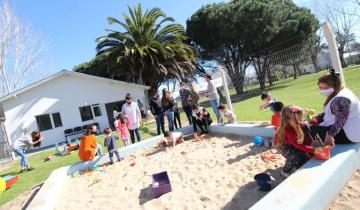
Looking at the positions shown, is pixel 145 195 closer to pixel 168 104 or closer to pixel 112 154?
pixel 112 154

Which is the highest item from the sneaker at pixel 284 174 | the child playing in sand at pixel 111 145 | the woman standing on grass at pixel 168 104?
the woman standing on grass at pixel 168 104

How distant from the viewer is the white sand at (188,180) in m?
4.12

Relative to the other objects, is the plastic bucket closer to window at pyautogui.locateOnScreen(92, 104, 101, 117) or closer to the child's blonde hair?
the child's blonde hair

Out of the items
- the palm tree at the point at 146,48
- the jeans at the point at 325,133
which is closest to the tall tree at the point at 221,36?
the palm tree at the point at 146,48

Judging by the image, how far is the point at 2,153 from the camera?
1354cm

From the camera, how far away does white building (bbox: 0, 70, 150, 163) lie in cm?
1894

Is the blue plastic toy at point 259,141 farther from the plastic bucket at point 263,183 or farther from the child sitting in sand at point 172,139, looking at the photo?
the child sitting in sand at point 172,139

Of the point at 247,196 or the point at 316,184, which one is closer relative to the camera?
the point at 316,184

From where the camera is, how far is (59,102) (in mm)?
20078

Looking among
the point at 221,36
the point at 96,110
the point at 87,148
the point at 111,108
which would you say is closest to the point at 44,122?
the point at 96,110

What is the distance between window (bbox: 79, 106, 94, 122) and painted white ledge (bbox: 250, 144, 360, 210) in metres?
19.2

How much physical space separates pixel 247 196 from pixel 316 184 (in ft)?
3.40

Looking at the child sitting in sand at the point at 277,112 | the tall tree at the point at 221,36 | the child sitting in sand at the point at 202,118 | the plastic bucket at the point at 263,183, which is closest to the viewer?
the plastic bucket at the point at 263,183

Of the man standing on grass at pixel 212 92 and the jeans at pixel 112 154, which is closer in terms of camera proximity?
the jeans at pixel 112 154
